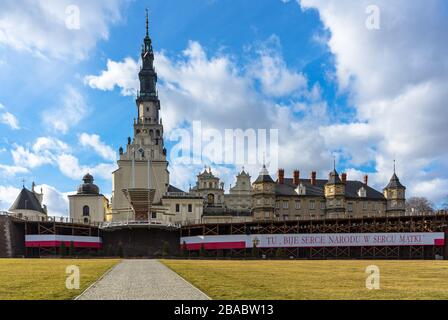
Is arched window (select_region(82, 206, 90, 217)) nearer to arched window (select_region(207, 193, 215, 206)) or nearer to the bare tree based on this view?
arched window (select_region(207, 193, 215, 206))

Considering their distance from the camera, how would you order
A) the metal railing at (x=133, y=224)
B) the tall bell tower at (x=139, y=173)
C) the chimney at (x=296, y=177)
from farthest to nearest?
1. the chimney at (x=296, y=177)
2. the tall bell tower at (x=139, y=173)
3. the metal railing at (x=133, y=224)

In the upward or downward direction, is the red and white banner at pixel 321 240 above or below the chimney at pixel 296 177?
below

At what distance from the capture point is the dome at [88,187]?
91188 mm

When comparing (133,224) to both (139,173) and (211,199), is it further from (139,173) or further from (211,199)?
(211,199)

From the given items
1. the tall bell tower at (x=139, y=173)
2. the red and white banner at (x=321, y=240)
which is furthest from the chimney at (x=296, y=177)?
the red and white banner at (x=321, y=240)

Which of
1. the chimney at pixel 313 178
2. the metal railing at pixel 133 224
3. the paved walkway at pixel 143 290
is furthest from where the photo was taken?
the chimney at pixel 313 178

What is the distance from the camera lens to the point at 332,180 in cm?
9450

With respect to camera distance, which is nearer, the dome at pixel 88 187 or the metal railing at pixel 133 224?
the metal railing at pixel 133 224

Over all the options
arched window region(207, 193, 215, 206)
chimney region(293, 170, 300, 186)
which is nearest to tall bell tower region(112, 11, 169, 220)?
arched window region(207, 193, 215, 206)

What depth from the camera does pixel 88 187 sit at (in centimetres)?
9156

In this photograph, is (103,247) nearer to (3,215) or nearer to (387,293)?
(3,215)

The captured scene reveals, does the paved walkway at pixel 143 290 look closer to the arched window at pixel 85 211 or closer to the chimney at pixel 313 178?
the arched window at pixel 85 211

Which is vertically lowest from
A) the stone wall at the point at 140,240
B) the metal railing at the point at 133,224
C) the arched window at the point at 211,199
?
the stone wall at the point at 140,240

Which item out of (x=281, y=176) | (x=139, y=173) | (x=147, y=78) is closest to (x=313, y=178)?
(x=281, y=176)
